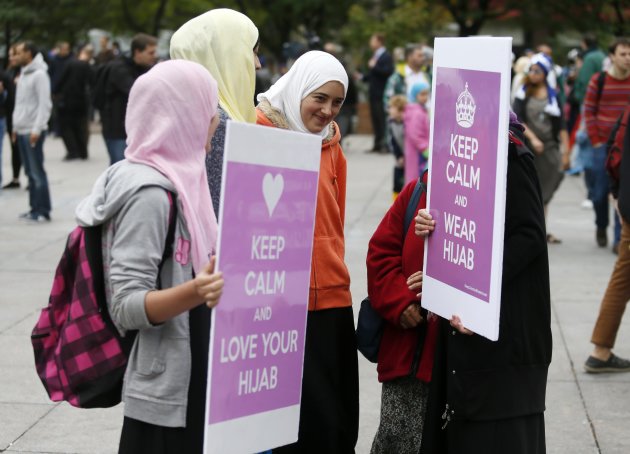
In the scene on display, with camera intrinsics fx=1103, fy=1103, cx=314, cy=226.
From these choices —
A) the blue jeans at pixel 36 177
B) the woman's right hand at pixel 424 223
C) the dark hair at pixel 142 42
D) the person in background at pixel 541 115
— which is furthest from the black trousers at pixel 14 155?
the woman's right hand at pixel 424 223

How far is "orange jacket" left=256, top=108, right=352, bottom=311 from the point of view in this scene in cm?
406

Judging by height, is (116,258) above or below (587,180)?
above

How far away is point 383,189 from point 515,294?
1115 cm

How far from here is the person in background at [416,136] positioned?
10.7 m

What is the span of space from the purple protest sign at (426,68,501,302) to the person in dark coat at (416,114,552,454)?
11 centimetres

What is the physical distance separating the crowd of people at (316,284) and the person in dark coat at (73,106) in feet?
43.6

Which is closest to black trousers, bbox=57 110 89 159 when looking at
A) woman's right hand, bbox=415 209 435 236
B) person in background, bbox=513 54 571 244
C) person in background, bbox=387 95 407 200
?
person in background, bbox=387 95 407 200

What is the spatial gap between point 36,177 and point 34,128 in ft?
2.10

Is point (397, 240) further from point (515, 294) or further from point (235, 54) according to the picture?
point (235, 54)

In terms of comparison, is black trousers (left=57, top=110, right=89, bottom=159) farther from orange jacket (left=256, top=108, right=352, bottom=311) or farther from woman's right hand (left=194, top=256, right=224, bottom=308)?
woman's right hand (left=194, top=256, right=224, bottom=308)

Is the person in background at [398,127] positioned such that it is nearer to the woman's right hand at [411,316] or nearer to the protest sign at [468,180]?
the woman's right hand at [411,316]

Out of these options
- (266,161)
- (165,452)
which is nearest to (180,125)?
(266,161)

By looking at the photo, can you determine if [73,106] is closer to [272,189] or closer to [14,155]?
[14,155]

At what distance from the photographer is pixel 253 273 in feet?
10.1
